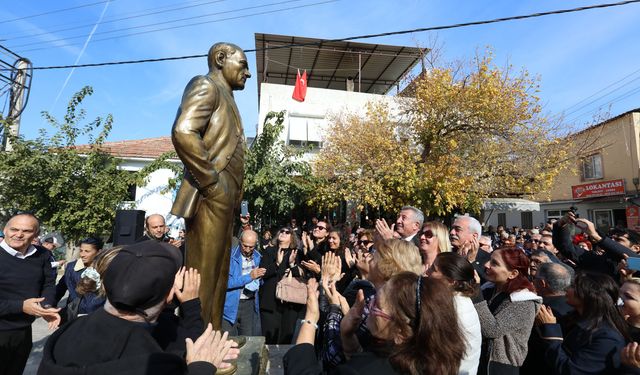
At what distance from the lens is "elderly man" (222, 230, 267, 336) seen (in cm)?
415

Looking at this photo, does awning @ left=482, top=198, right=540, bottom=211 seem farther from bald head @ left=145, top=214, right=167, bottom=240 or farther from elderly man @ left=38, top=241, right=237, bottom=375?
elderly man @ left=38, top=241, right=237, bottom=375

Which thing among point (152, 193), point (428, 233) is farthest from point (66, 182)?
point (428, 233)

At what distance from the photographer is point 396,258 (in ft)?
7.20

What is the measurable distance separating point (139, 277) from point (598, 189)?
2452 centimetres

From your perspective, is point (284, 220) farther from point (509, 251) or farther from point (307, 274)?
point (509, 251)

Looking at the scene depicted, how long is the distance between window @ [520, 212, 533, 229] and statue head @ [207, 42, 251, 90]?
26813mm

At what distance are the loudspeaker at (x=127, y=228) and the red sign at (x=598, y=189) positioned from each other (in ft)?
73.9

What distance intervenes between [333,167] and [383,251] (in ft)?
39.9

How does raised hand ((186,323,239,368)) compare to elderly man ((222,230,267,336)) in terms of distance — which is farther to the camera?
elderly man ((222,230,267,336))

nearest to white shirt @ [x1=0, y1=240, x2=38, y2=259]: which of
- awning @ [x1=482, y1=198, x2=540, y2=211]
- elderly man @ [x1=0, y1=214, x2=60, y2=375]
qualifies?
elderly man @ [x1=0, y1=214, x2=60, y2=375]

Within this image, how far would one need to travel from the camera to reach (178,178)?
36.0ft

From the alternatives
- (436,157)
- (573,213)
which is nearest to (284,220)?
(436,157)

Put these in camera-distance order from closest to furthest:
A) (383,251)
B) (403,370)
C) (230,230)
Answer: (403,370)
(383,251)
(230,230)

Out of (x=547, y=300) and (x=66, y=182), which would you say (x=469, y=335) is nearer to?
(x=547, y=300)
